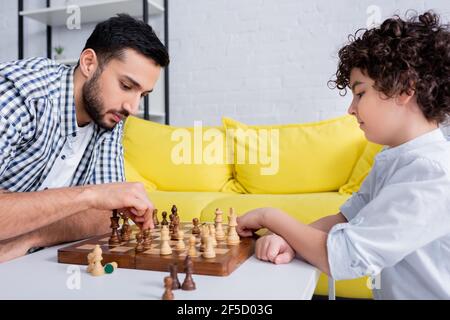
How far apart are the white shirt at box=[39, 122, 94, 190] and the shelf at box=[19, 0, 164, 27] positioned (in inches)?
80.3

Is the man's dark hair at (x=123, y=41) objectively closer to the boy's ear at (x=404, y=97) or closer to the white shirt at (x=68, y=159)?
the white shirt at (x=68, y=159)

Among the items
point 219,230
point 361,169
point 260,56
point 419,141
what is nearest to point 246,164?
point 361,169

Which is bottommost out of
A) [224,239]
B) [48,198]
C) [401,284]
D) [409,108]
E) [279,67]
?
[401,284]

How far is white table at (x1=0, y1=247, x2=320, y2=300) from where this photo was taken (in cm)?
70

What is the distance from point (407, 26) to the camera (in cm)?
115

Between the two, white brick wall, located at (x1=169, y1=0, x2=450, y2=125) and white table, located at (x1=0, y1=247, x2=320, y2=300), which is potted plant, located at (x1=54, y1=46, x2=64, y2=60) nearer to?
white brick wall, located at (x1=169, y1=0, x2=450, y2=125)

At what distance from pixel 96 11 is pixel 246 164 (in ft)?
6.17

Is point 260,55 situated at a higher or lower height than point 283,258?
higher

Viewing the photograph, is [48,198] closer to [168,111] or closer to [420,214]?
[420,214]

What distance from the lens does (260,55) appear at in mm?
3195

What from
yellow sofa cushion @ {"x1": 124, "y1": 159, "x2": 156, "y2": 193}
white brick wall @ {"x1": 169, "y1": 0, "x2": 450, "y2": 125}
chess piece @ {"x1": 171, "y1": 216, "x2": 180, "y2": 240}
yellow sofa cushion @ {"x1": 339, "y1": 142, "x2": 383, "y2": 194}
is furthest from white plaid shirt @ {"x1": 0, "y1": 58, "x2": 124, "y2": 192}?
white brick wall @ {"x1": 169, "y1": 0, "x2": 450, "y2": 125}

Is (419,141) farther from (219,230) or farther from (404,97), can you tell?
(219,230)
